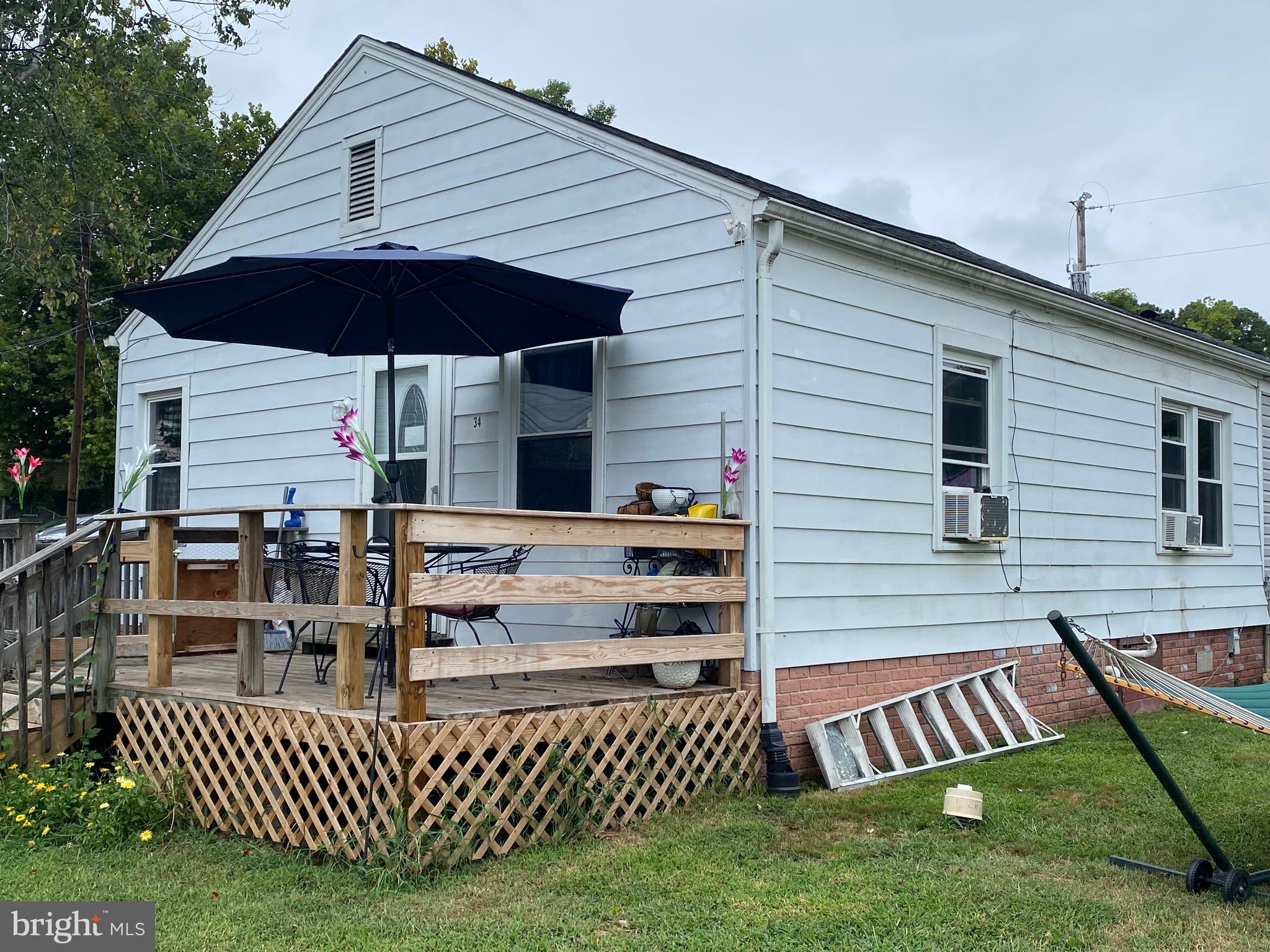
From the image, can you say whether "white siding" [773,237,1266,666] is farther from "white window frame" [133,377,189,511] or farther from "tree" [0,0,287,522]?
"tree" [0,0,287,522]

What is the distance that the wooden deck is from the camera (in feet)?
17.8

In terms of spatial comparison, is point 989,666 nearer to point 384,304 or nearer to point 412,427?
point 412,427

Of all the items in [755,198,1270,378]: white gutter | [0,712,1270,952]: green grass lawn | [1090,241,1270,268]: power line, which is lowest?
[0,712,1270,952]: green grass lawn

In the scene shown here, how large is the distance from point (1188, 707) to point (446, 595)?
3132 mm

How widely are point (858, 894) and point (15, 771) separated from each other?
4.28m

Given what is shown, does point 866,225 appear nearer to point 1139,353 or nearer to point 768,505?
point 768,505

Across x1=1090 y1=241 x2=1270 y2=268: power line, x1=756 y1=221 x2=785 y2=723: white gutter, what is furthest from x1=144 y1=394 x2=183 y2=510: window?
x1=1090 y1=241 x2=1270 y2=268: power line

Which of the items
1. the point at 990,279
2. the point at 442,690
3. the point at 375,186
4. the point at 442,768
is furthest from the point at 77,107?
the point at 442,768

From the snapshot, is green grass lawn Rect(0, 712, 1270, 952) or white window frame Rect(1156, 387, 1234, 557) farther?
white window frame Rect(1156, 387, 1234, 557)

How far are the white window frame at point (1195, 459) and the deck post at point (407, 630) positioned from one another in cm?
759

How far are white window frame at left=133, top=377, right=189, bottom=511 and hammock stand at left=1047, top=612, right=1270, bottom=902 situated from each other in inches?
296

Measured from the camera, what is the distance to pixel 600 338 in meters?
7.27

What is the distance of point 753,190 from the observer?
21.0 ft

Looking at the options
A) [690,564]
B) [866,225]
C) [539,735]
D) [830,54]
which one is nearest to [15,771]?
[539,735]
